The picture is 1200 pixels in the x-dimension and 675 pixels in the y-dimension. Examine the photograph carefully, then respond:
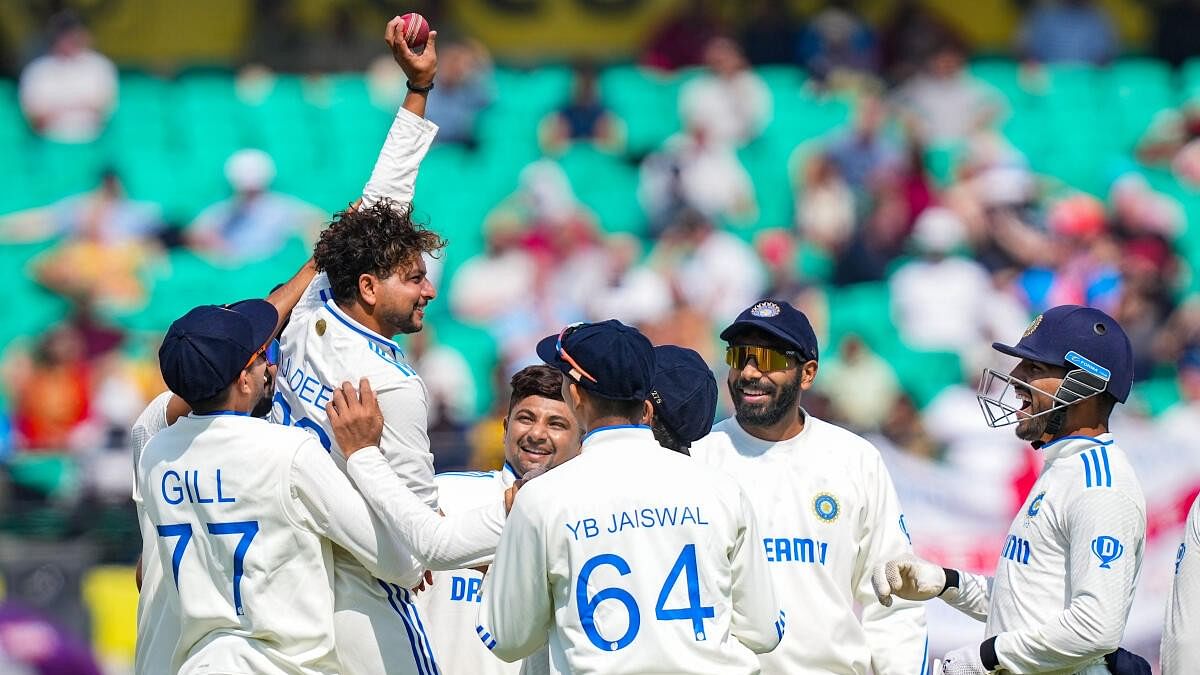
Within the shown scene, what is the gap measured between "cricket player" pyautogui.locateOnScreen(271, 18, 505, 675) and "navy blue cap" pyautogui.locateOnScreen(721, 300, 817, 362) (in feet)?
3.78

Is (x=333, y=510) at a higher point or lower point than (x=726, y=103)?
lower

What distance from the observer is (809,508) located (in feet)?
20.4

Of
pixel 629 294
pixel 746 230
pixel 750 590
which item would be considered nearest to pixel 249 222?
pixel 629 294

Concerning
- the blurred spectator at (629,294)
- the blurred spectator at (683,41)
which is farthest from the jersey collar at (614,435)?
the blurred spectator at (683,41)

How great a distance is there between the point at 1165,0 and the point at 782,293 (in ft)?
18.9

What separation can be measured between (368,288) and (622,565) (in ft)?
4.75

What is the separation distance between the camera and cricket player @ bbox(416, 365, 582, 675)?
641cm

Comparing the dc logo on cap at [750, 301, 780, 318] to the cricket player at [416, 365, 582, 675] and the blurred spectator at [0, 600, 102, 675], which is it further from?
the blurred spectator at [0, 600, 102, 675]

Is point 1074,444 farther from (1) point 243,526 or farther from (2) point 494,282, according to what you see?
(2) point 494,282

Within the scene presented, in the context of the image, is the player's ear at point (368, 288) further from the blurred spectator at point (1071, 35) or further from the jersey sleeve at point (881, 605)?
the blurred spectator at point (1071, 35)

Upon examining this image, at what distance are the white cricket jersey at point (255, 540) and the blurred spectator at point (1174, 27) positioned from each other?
1367 centimetres

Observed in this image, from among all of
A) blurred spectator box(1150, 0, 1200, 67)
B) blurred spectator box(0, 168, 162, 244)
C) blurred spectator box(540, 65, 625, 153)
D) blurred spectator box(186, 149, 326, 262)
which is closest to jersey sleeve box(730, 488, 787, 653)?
blurred spectator box(186, 149, 326, 262)

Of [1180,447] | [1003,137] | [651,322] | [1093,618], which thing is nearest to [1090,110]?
[1003,137]

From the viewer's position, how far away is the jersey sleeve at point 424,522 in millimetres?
5297
